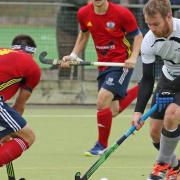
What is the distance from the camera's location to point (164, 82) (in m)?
6.46

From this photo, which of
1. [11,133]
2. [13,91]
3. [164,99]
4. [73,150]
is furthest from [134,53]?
[11,133]

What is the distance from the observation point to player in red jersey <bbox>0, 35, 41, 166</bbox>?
5887mm

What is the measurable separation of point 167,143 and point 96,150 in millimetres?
1872

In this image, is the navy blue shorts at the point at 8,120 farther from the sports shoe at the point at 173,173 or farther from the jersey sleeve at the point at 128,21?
the jersey sleeve at the point at 128,21

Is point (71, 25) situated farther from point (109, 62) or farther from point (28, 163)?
point (28, 163)

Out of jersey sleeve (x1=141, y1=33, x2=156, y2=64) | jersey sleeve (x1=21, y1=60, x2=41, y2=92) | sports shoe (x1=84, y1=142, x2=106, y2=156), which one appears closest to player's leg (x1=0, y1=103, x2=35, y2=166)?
jersey sleeve (x1=21, y1=60, x2=41, y2=92)

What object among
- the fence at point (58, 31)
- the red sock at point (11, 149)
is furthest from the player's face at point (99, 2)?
the fence at point (58, 31)

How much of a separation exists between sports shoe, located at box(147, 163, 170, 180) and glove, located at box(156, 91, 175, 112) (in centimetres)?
41

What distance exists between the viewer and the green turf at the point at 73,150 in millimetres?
6918

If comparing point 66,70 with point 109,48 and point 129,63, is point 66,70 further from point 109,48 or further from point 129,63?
point 129,63

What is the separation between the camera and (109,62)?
8.15 m

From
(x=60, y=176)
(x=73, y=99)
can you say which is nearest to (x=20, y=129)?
(x=60, y=176)

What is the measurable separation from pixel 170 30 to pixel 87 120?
165 inches

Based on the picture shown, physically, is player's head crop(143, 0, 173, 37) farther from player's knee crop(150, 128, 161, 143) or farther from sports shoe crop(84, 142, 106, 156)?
sports shoe crop(84, 142, 106, 156)
